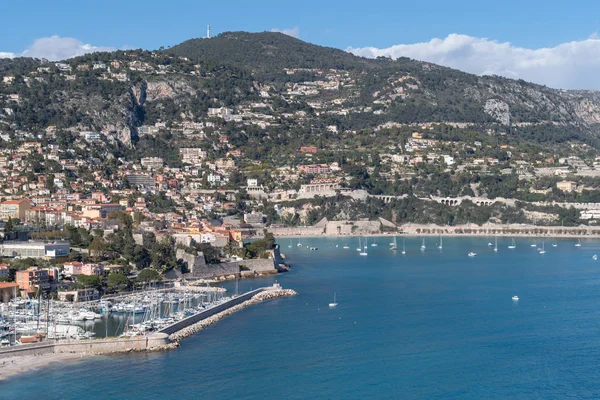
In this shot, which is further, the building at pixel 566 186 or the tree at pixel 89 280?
the building at pixel 566 186

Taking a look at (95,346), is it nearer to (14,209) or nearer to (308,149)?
(14,209)

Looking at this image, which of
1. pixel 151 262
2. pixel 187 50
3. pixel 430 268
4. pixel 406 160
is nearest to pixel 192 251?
pixel 151 262

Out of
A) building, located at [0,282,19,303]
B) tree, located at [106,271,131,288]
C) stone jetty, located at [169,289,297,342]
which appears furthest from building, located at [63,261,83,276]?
stone jetty, located at [169,289,297,342]

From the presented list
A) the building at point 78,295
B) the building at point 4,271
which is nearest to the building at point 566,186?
the building at point 78,295

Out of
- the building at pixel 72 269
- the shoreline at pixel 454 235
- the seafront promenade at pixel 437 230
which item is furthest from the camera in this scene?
the seafront promenade at pixel 437 230

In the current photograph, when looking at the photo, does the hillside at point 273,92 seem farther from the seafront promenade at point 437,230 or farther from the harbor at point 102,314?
the harbor at point 102,314

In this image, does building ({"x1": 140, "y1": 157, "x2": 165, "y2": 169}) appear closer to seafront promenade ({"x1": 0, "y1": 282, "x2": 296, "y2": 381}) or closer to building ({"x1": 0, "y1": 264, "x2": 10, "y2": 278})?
building ({"x1": 0, "y1": 264, "x2": 10, "y2": 278})

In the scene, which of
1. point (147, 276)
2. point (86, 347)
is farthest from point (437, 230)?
point (86, 347)
